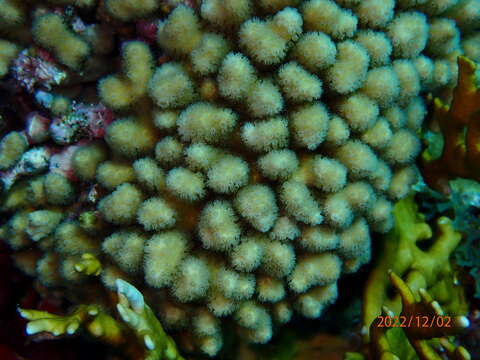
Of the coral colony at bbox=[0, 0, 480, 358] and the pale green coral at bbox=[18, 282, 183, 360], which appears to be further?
the coral colony at bbox=[0, 0, 480, 358]

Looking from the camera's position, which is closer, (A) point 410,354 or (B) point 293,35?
(B) point 293,35

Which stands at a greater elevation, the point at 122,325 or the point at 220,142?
the point at 220,142

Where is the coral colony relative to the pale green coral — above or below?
above

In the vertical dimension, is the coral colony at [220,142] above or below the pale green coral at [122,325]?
above

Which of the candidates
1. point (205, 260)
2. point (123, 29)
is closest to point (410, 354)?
point (205, 260)

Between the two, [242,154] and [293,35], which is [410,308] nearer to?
[242,154]

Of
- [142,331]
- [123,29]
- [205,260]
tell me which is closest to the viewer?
[142,331]

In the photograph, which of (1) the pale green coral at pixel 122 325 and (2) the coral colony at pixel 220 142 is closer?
(1) the pale green coral at pixel 122 325

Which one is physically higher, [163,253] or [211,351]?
[163,253]
